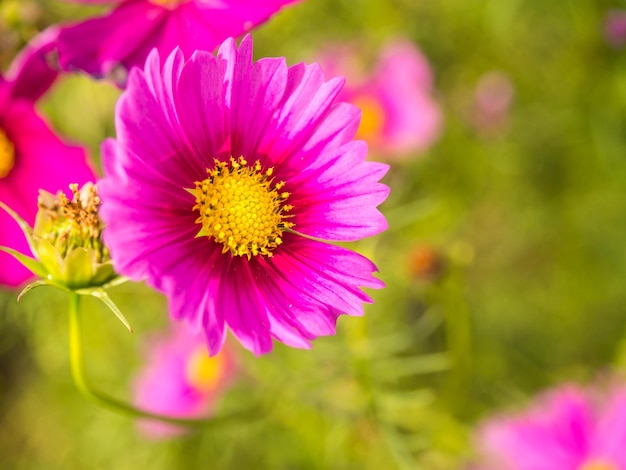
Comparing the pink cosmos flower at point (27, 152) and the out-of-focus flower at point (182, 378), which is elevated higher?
the pink cosmos flower at point (27, 152)

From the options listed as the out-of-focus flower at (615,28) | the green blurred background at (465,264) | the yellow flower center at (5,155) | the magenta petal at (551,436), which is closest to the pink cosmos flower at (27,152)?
the yellow flower center at (5,155)

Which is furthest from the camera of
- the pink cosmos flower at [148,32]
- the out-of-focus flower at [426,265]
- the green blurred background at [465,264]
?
the green blurred background at [465,264]

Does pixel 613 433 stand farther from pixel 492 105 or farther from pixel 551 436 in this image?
pixel 492 105

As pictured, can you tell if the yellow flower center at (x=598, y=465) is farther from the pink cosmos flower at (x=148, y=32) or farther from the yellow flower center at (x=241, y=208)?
the pink cosmos flower at (x=148, y=32)

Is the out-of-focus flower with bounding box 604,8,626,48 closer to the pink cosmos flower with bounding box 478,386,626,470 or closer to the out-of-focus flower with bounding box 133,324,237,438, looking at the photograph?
the pink cosmos flower with bounding box 478,386,626,470

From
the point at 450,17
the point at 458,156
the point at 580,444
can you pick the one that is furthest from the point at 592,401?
the point at 450,17

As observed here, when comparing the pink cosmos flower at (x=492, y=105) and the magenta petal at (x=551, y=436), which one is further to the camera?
the pink cosmos flower at (x=492, y=105)
